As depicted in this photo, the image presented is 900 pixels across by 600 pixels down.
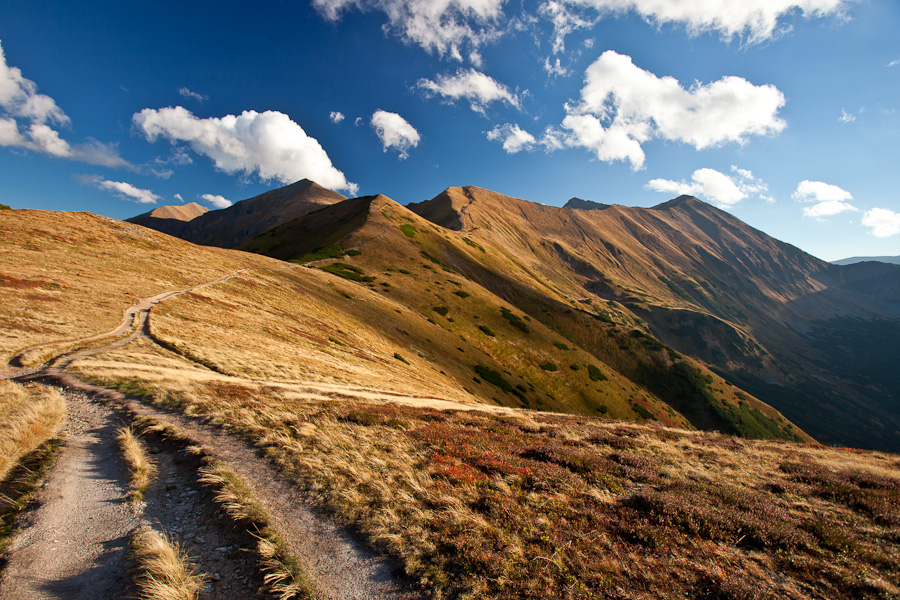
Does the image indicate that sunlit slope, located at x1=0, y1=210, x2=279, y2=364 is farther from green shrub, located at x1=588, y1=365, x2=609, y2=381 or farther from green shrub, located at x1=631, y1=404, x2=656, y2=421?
green shrub, located at x1=631, y1=404, x2=656, y2=421

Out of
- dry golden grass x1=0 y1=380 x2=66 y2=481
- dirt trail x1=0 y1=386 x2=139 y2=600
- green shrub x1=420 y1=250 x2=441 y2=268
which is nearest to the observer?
dirt trail x1=0 y1=386 x2=139 y2=600

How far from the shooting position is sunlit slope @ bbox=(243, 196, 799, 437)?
66938mm

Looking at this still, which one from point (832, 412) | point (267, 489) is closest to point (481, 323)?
point (267, 489)

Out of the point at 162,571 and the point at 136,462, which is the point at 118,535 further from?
the point at 136,462

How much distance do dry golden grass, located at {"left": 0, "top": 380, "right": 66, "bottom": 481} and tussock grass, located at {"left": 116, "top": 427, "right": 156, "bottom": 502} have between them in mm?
1893

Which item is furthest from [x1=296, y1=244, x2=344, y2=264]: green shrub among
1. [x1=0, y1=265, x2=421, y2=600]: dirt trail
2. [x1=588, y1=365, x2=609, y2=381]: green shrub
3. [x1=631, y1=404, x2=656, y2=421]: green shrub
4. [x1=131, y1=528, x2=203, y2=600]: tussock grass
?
[x1=631, y1=404, x2=656, y2=421]: green shrub

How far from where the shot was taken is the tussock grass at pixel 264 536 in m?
5.62

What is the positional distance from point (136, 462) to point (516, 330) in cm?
7163

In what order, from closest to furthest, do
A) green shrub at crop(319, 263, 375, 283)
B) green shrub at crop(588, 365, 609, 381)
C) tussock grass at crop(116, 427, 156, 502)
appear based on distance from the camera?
tussock grass at crop(116, 427, 156, 502) → green shrub at crop(319, 263, 375, 283) → green shrub at crop(588, 365, 609, 381)

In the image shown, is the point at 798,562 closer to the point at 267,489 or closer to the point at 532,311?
the point at 267,489

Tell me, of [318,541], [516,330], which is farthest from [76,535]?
[516,330]

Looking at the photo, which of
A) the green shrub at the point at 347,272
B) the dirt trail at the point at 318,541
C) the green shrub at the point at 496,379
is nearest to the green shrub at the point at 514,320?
the green shrub at the point at 496,379

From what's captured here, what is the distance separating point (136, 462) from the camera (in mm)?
9117

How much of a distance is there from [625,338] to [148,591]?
105973 millimetres
